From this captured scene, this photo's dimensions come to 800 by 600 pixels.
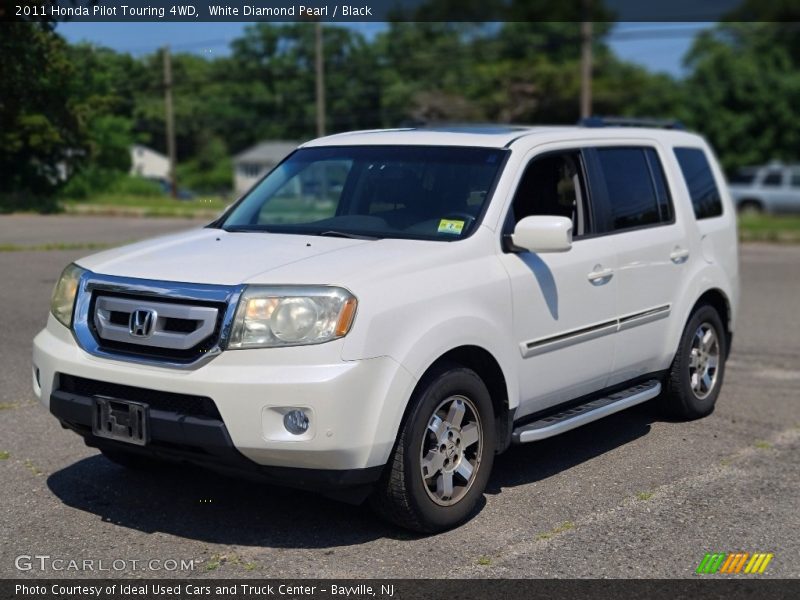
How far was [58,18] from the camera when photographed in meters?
11.0

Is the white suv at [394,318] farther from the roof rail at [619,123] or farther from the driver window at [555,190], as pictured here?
the roof rail at [619,123]

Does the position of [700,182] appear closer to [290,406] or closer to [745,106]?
[290,406]

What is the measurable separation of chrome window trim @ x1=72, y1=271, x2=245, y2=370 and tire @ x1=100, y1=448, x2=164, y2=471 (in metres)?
0.94

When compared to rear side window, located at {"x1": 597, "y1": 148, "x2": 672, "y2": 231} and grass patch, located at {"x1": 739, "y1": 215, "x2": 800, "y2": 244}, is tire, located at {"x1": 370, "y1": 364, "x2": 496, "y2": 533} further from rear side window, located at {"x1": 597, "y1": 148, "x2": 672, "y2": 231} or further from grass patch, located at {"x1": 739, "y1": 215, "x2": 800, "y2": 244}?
grass patch, located at {"x1": 739, "y1": 215, "x2": 800, "y2": 244}

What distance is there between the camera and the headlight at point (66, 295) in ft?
16.6

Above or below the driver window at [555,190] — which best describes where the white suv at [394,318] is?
below

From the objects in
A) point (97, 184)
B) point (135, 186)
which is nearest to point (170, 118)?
point (135, 186)

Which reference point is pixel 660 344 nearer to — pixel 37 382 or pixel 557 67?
pixel 37 382

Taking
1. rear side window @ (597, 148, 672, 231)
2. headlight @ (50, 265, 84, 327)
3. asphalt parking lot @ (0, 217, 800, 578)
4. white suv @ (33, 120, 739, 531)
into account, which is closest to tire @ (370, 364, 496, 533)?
white suv @ (33, 120, 739, 531)

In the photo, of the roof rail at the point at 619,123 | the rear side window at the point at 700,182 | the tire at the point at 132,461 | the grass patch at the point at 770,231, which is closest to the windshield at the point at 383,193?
the tire at the point at 132,461

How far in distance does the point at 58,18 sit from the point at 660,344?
7377 mm

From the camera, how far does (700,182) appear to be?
7555 mm

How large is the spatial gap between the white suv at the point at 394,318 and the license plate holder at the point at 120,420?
0.01 meters

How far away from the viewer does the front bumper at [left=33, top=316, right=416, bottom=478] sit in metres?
4.39
